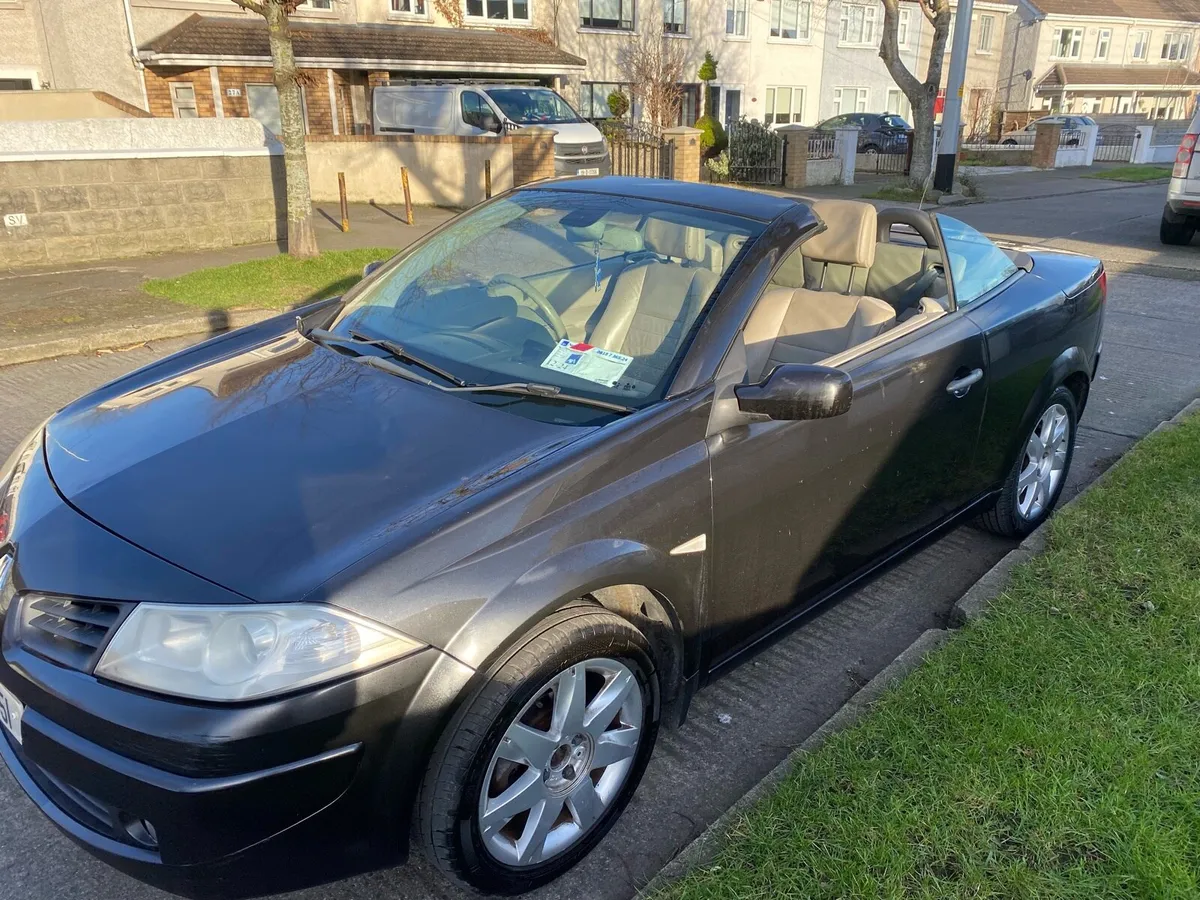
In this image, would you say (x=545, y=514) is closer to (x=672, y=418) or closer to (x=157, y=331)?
(x=672, y=418)

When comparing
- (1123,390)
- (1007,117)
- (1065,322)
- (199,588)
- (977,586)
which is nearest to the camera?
(199,588)

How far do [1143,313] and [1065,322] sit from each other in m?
5.65

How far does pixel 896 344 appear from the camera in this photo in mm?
3305

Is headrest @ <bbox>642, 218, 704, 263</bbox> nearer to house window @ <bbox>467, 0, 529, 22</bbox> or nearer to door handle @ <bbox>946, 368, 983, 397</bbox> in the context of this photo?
door handle @ <bbox>946, 368, 983, 397</bbox>

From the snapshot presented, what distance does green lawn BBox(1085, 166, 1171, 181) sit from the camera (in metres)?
24.2

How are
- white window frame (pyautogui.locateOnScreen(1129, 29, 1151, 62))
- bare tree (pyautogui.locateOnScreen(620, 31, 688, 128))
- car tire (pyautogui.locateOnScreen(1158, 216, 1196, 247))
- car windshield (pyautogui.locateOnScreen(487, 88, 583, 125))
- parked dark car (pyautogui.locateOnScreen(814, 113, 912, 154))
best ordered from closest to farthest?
car tire (pyautogui.locateOnScreen(1158, 216, 1196, 247)), car windshield (pyautogui.locateOnScreen(487, 88, 583, 125)), parked dark car (pyautogui.locateOnScreen(814, 113, 912, 154)), bare tree (pyautogui.locateOnScreen(620, 31, 688, 128)), white window frame (pyautogui.locateOnScreen(1129, 29, 1151, 62))

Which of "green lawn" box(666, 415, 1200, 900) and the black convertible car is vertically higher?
the black convertible car

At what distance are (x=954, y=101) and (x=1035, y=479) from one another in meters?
16.4

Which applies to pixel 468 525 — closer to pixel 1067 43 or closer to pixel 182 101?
pixel 182 101

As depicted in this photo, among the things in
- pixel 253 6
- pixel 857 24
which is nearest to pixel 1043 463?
pixel 253 6

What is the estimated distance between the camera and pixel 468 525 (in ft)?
6.92

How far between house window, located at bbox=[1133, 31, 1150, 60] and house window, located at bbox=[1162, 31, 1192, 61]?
5.07 feet

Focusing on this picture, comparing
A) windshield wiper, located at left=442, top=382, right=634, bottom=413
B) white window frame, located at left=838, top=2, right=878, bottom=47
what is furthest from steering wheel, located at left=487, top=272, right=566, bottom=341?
white window frame, located at left=838, top=2, right=878, bottom=47

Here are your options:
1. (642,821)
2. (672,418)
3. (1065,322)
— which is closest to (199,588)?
(672,418)
